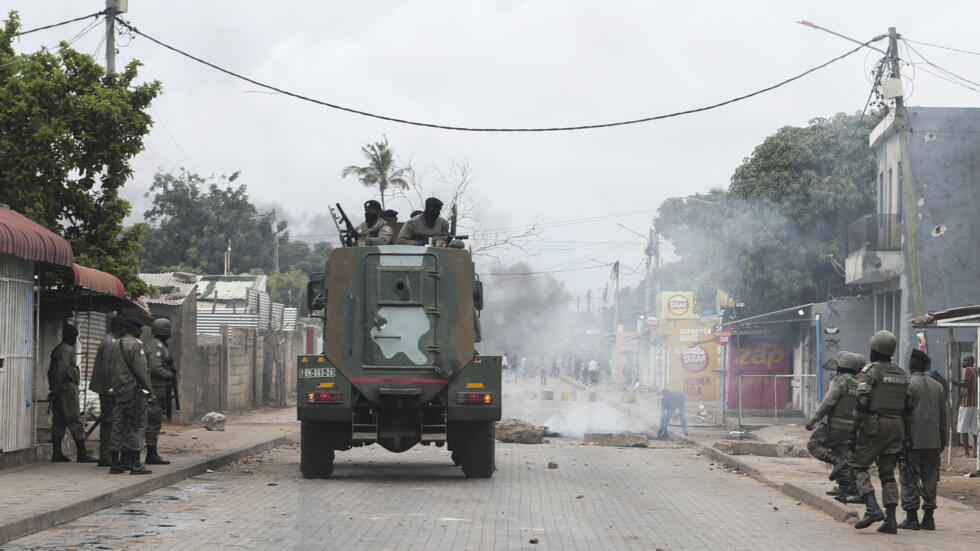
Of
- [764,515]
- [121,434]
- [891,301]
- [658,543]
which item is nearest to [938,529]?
[764,515]

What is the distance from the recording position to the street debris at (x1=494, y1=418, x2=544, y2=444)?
2298 centimetres

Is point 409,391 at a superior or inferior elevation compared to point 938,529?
superior

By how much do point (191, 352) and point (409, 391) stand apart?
1245 cm

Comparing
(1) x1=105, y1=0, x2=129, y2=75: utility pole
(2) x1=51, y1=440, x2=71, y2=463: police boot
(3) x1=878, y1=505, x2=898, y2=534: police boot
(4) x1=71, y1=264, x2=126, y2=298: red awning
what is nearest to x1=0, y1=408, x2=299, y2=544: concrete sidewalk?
(2) x1=51, y1=440, x2=71, y2=463: police boot

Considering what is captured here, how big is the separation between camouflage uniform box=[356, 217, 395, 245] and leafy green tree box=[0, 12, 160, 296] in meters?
3.73

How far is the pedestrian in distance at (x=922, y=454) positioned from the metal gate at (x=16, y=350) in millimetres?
10040

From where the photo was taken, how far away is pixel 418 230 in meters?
15.3

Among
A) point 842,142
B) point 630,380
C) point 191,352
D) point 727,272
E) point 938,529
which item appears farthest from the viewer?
point 630,380

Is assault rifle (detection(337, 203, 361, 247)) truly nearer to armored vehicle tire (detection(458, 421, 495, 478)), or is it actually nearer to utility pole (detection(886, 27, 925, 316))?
armored vehicle tire (detection(458, 421, 495, 478))

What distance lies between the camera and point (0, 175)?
16.0 metres

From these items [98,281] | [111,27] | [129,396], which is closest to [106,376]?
[129,396]

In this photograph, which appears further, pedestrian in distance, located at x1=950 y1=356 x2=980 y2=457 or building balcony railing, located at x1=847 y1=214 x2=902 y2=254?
building balcony railing, located at x1=847 y1=214 x2=902 y2=254

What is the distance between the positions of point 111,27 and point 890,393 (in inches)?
572

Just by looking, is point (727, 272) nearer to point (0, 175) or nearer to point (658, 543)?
point (0, 175)
